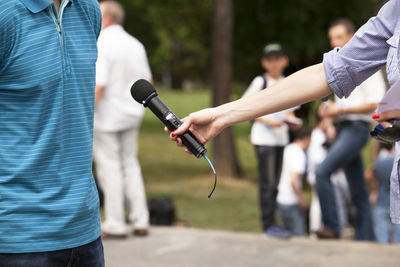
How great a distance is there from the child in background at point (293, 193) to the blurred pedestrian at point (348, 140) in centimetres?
72

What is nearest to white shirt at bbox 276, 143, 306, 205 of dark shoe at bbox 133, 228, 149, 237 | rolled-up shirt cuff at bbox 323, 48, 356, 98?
dark shoe at bbox 133, 228, 149, 237

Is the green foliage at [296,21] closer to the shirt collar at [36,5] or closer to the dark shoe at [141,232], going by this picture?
the dark shoe at [141,232]

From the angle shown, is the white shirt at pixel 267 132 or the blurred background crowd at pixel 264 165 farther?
the white shirt at pixel 267 132

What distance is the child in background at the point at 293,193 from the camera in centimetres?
724

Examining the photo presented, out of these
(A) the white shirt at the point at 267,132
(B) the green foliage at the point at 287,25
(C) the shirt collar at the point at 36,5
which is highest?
(B) the green foliage at the point at 287,25

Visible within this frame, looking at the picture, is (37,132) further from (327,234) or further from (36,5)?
(327,234)

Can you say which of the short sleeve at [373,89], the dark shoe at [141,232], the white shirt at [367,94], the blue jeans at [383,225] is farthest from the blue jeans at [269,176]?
the blue jeans at [383,225]

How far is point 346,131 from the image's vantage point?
A: 6309 mm

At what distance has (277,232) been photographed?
620cm

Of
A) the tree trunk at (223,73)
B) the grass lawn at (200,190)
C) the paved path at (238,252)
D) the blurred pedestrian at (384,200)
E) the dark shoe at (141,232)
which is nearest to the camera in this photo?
the paved path at (238,252)

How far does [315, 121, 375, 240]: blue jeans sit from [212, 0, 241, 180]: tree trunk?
791 centimetres

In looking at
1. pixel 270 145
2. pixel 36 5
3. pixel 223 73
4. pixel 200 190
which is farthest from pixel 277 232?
pixel 223 73

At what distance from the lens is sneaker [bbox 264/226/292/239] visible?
615cm

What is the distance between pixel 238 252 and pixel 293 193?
1.75 meters
